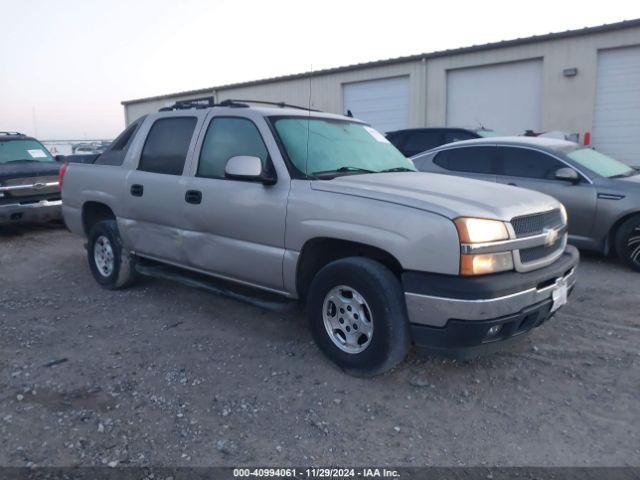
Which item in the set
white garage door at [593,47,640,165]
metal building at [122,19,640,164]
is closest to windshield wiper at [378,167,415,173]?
A: metal building at [122,19,640,164]

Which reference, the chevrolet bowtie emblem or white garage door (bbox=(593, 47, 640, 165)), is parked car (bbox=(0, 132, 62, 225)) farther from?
white garage door (bbox=(593, 47, 640, 165))

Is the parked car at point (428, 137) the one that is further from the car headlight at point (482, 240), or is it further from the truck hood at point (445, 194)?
the car headlight at point (482, 240)

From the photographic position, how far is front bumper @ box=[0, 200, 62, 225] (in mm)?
8555

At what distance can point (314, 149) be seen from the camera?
4297mm

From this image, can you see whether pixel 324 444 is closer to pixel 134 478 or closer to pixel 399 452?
pixel 399 452

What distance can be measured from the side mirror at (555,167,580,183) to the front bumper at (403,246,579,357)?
3.60 metres

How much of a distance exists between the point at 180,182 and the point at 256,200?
3.16 feet

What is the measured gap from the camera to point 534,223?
12.0 feet

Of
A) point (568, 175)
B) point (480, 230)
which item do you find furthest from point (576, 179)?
point (480, 230)

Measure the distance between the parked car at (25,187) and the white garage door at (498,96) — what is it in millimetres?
11673

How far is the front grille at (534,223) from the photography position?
138 inches

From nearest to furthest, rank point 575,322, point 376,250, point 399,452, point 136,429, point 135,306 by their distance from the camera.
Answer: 1. point 399,452
2. point 136,429
3. point 376,250
4. point 575,322
5. point 135,306

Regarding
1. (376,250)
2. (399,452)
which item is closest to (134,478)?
(399,452)

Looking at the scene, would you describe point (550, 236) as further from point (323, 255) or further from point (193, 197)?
point (193, 197)
